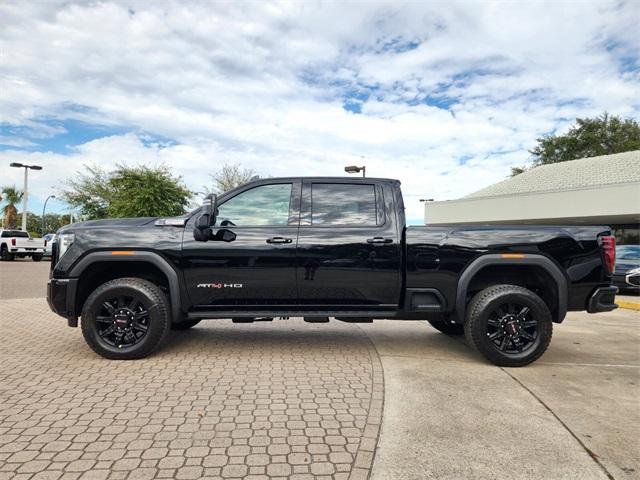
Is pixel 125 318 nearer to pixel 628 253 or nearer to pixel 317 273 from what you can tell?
pixel 317 273

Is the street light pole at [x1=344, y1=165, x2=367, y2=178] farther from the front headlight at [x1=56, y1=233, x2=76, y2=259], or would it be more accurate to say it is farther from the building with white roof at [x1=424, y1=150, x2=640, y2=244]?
the front headlight at [x1=56, y1=233, x2=76, y2=259]

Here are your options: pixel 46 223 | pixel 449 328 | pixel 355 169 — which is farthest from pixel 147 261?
pixel 46 223

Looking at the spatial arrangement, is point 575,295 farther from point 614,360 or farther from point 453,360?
point 453,360

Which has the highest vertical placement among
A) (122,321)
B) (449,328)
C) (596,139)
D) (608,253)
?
(596,139)

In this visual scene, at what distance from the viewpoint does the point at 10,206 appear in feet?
182

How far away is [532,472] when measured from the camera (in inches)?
104

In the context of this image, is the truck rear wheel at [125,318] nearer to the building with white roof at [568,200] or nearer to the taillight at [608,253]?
the taillight at [608,253]

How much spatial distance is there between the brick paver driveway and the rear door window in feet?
4.93

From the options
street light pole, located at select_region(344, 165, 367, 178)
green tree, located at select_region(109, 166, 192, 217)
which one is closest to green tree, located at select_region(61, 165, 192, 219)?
green tree, located at select_region(109, 166, 192, 217)

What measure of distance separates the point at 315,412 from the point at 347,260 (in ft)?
5.50

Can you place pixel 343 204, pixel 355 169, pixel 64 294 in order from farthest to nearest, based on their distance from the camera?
pixel 355 169, pixel 343 204, pixel 64 294

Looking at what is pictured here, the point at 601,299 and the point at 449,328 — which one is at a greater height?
the point at 601,299

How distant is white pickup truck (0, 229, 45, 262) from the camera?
23094 mm

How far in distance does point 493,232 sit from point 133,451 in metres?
3.82
